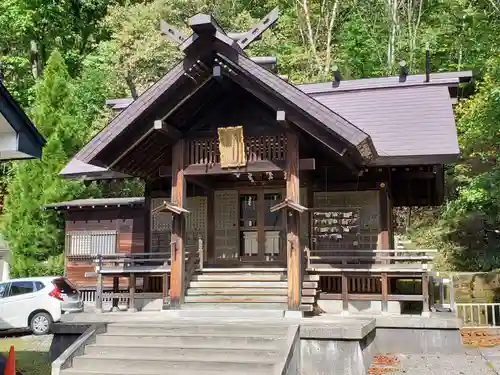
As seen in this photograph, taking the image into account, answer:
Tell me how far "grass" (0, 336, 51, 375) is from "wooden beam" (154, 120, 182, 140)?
493 centimetres

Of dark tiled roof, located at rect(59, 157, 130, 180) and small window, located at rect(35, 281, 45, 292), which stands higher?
dark tiled roof, located at rect(59, 157, 130, 180)

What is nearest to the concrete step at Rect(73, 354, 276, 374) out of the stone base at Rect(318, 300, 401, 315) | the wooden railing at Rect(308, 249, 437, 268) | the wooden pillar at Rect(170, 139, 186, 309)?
the wooden pillar at Rect(170, 139, 186, 309)

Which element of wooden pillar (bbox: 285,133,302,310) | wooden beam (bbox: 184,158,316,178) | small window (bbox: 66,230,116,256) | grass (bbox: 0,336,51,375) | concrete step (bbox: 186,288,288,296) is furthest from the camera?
small window (bbox: 66,230,116,256)

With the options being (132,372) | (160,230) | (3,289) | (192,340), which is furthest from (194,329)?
(3,289)

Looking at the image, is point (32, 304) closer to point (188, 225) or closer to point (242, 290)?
point (188, 225)

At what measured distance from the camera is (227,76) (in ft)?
36.2

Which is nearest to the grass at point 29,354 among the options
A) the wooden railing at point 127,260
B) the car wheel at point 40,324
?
the car wheel at point 40,324

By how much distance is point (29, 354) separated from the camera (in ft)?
38.3

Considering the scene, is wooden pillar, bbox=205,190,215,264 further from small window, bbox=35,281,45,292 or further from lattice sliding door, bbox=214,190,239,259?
small window, bbox=35,281,45,292

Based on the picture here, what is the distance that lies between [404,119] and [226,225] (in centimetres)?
507

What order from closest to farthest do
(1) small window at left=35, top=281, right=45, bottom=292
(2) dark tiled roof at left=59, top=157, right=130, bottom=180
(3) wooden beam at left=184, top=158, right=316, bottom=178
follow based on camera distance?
(3) wooden beam at left=184, top=158, right=316, bottom=178 < (2) dark tiled roof at left=59, top=157, right=130, bottom=180 < (1) small window at left=35, top=281, right=45, bottom=292

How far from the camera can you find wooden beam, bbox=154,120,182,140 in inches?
422

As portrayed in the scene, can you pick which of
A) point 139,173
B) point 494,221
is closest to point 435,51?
point 494,221

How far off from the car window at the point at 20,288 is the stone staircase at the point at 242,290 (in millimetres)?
5612
